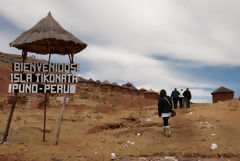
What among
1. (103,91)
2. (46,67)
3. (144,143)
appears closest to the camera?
(144,143)

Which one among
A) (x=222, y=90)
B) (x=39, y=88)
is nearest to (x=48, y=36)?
(x=39, y=88)

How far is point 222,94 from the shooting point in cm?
3525

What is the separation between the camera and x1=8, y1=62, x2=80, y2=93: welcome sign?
11.1m

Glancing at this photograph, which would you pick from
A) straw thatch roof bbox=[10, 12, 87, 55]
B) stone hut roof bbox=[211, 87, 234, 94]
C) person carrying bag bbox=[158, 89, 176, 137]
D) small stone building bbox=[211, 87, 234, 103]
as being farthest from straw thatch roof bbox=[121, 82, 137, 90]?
person carrying bag bbox=[158, 89, 176, 137]

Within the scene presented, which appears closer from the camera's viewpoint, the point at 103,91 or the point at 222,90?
the point at 222,90

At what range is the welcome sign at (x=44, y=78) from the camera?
1109cm

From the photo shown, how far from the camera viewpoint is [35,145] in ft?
33.7

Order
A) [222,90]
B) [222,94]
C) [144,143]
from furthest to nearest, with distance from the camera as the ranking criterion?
[222,90]
[222,94]
[144,143]

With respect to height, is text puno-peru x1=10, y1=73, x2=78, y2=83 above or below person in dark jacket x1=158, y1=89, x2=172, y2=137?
above

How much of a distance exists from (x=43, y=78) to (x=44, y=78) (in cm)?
4

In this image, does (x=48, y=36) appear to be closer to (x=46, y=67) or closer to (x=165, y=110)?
(x=46, y=67)

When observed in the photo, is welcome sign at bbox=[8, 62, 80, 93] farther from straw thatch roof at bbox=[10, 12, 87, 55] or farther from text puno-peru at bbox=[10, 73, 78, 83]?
straw thatch roof at bbox=[10, 12, 87, 55]

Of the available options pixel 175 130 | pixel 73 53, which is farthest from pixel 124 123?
pixel 73 53

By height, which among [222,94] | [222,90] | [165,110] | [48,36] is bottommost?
[165,110]
